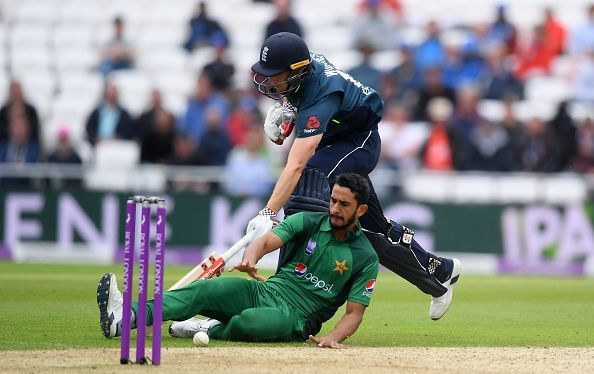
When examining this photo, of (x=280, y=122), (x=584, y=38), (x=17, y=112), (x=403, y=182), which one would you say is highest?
(x=584, y=38)

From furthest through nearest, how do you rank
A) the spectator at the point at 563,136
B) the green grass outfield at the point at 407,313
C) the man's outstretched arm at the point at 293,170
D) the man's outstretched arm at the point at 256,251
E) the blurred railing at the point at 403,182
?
the spectator at the point at 563,136, the blurred railing at the point at 403,182, the green grass outfield at the point at 407,313, the man's outstretched arm at the point at 293,170, the man's outstretched arm at the point at 256,251

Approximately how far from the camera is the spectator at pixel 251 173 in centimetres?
1694

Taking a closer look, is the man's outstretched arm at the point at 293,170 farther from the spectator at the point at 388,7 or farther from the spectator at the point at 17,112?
the spectator at the point at 388,7

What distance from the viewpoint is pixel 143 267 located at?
651 centimetres

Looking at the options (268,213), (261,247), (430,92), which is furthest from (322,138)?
(430,92)

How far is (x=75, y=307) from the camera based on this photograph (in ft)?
34.3

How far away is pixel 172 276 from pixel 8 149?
4898 mm

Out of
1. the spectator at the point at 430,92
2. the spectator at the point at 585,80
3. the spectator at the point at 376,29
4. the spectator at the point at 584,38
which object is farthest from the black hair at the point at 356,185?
the spectator at the point at 376,29

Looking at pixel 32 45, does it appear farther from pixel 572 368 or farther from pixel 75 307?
pixel 572 368

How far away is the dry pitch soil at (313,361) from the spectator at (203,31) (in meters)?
12.9

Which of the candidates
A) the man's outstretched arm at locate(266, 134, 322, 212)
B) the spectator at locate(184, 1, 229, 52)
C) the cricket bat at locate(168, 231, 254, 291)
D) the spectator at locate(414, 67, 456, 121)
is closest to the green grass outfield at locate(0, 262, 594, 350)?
the cricket bat at locate(168, 231, 254, 291)

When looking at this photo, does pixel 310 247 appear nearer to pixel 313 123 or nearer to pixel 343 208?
pixel 343 208

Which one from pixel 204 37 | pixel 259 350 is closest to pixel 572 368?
pixel 259 350

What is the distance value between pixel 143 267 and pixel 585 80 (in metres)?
13.8
